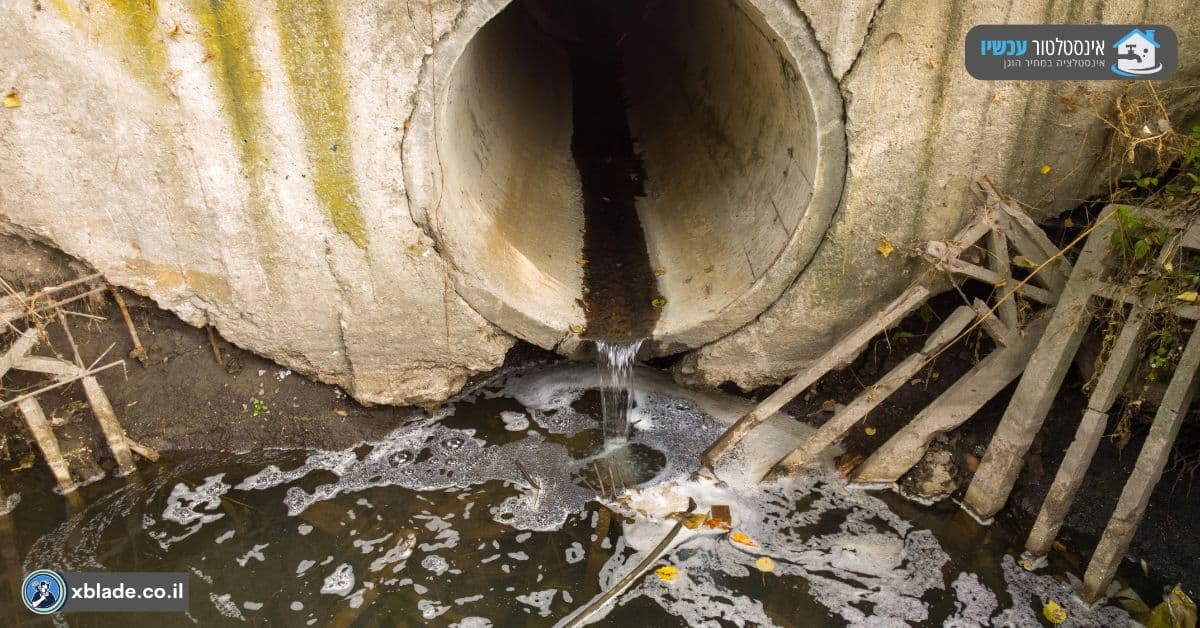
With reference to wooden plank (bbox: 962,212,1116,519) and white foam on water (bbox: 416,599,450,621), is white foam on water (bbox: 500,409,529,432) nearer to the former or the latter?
white foam on water (bbox: 416,599,450,621)

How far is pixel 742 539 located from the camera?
→ 5.14 meters

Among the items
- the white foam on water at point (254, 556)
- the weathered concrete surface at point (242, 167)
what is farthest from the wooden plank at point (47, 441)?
the white foam on water at point (254, 556)

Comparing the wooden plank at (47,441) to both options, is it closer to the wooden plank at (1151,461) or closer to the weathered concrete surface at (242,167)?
the weathered concrete surface at (242,167)

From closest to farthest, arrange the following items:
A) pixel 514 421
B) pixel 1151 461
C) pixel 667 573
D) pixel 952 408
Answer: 1. pixel 1151 461
2. pixel 667 573
3. pixel 952 408
4. pixel 514 421

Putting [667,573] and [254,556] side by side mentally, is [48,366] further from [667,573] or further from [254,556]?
[667,573]

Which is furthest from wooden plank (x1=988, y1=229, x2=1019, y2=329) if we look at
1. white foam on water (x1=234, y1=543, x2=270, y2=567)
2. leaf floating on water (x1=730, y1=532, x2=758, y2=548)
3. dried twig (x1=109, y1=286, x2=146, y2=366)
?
dried twig (x1=109, y1=286, x2=146, y2=366)

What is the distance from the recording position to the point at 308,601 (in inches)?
185

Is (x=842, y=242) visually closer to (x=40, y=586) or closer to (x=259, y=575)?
(x=259, y=575)

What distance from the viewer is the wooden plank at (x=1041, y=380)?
470 cm

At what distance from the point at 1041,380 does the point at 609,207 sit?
13.0ft

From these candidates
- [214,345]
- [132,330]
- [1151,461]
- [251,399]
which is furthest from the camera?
[251,399]

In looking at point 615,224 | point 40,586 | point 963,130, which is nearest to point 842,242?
point 963,130

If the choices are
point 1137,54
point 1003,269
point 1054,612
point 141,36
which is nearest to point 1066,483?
point 1054,612

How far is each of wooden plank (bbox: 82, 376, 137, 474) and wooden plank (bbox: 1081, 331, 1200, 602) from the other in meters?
5.87
